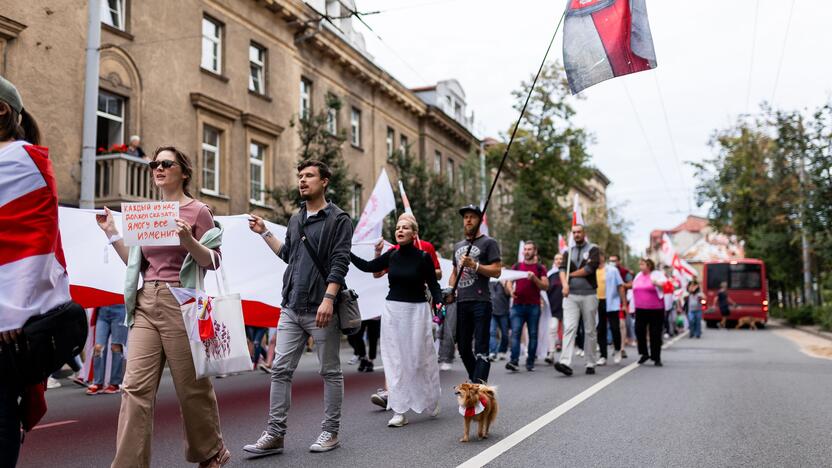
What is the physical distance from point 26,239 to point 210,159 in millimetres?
19425

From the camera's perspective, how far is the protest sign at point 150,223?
409 cm

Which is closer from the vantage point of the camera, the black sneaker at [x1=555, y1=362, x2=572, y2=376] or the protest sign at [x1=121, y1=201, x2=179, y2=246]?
the protest sign at [x1=121, y1=201, x2=179, y2=246]

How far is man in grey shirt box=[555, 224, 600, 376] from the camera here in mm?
11195

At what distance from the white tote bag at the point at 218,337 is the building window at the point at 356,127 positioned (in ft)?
86.7

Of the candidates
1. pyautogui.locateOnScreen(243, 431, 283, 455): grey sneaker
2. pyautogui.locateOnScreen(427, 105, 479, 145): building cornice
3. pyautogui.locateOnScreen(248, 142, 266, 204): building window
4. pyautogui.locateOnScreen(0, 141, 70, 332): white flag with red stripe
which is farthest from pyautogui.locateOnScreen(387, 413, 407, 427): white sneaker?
pyautogui.locateOnScreen(427, 105, 479, 145): building cornice

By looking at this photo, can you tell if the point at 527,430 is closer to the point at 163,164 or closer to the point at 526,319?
the point at 163,164

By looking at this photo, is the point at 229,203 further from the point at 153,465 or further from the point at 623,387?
the point at 153,465

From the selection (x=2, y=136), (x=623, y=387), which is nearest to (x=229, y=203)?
(x=623, y=387)

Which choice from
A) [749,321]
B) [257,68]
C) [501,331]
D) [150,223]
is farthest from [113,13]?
[749,321]

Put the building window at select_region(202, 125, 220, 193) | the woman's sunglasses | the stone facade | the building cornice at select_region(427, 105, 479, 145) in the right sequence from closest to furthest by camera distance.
Result: the woman's sunglasses < the stone facade < the building window at select_region(202, 125, 220, 193) < the building cornice at select_region(427, 105, 479, 145)

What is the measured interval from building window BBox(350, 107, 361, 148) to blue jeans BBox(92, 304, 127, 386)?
69.9 feet

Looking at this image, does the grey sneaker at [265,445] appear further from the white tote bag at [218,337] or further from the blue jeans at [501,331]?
the blue jeans at [501,331]

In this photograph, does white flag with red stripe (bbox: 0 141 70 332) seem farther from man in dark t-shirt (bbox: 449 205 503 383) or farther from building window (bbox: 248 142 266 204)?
building window (bbox: 248 142 266 204)

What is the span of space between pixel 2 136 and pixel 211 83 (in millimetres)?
18974
